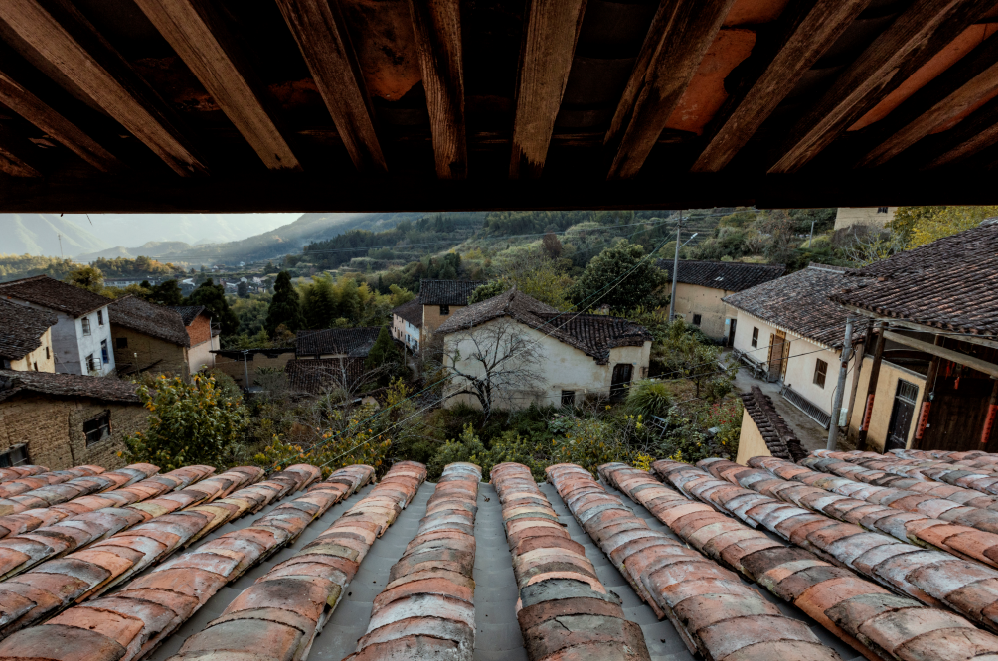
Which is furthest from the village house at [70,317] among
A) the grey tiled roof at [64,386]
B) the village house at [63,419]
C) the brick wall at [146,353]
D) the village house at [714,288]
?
the village house at [714,288]

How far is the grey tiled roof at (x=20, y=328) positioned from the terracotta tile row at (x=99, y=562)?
15.8 metres

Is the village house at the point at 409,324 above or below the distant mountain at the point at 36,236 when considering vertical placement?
below

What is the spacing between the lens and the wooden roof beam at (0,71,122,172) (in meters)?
1.46

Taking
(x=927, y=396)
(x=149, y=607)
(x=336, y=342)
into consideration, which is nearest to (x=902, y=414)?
(x=927, y=396)

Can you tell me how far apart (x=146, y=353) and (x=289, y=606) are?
29.1 m

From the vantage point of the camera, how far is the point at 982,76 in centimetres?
146

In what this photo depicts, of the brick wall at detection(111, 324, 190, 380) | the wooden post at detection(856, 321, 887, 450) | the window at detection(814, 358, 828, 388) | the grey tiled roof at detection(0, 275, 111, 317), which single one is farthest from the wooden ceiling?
the brick wall at detection(111, 324, 190, 380)

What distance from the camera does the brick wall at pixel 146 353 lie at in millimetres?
23500

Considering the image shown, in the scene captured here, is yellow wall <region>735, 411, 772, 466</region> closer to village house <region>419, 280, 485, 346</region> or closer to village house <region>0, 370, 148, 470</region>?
village house <region>0, 370, 148, 470</region>

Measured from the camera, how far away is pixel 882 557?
6.23ft

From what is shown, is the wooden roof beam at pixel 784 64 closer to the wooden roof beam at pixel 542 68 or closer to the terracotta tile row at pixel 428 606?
the wooden roof beam at pixel 542 68

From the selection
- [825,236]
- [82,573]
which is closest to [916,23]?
[82,573]

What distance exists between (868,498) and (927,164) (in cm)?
209

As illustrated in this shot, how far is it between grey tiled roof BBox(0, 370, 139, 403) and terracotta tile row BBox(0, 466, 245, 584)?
11.0 m
